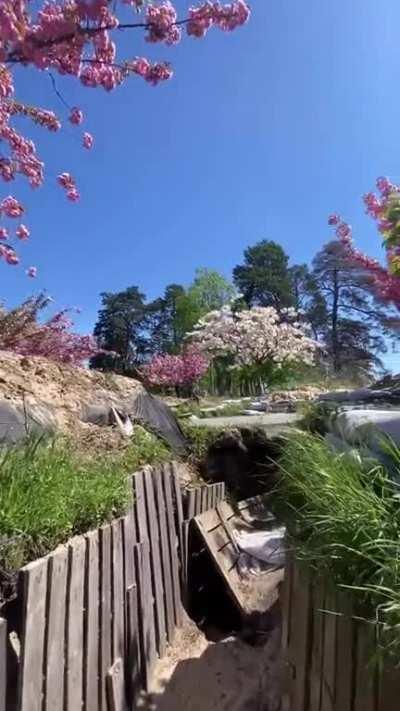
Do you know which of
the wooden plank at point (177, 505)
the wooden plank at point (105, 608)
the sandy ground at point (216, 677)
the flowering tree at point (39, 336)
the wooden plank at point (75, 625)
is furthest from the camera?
the flowering tree at point (39, 336)

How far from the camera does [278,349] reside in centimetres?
1279

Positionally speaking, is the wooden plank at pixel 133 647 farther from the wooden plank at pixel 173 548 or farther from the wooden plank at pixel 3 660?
the wooden plank at pixel 3 660

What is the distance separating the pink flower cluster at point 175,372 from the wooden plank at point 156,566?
7.40 m

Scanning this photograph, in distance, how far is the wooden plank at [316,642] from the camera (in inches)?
54.5

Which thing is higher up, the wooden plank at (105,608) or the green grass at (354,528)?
the green grass at (354,528)

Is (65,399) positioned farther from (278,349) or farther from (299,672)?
(278,349)

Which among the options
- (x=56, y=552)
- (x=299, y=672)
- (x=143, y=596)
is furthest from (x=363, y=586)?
(x=143, y=596)

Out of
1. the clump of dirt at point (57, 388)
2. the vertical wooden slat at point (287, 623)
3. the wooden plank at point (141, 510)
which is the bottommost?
the vertical wooden slat at point (287, 623)

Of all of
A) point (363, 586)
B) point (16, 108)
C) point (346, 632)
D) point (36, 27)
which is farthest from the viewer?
point (16, 108)

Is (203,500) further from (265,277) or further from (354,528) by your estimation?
(265,277)

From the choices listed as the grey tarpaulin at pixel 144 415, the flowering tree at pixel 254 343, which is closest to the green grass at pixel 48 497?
the grey tarpaulin at pixel 144 415

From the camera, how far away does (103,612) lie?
1913mm

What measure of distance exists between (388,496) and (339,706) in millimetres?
520

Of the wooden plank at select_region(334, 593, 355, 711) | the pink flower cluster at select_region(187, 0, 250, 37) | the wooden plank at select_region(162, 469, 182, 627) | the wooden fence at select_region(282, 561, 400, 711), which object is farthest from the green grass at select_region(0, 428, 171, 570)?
the pink flower cluster at select_region(187, 0, 250, 37)
